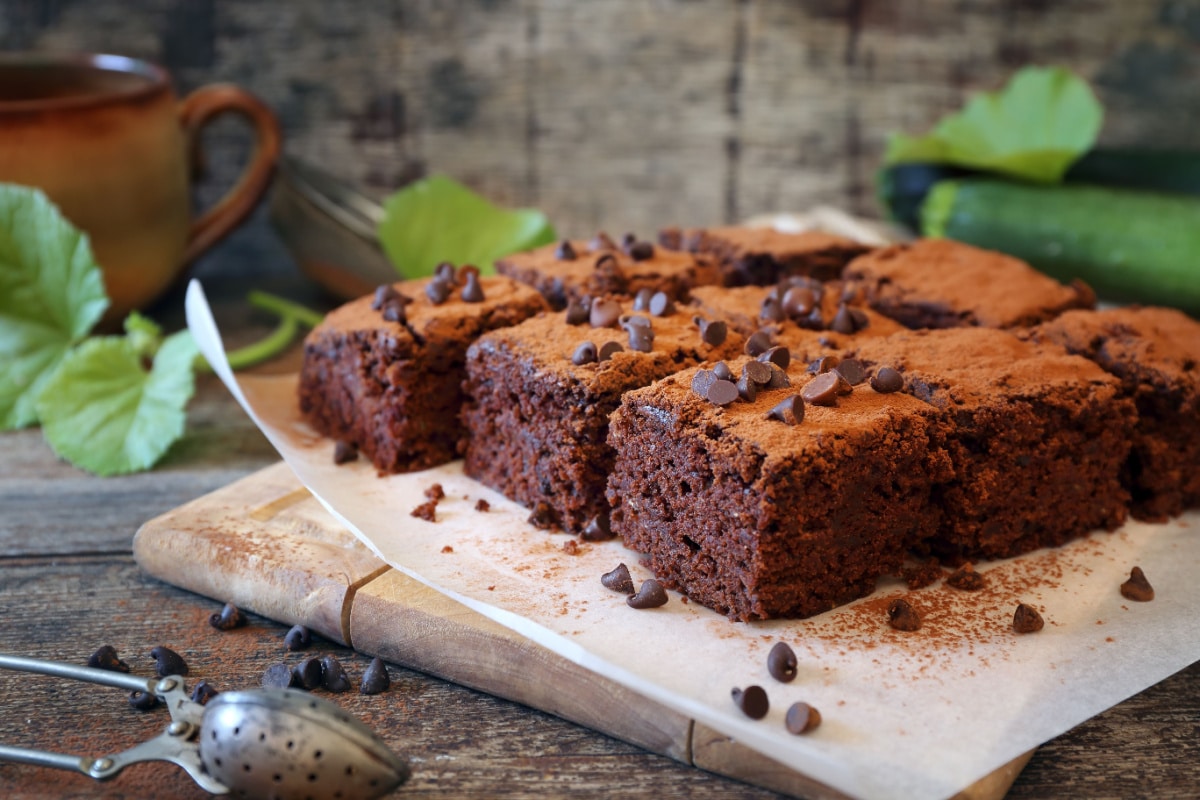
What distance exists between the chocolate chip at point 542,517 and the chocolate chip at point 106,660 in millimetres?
1038

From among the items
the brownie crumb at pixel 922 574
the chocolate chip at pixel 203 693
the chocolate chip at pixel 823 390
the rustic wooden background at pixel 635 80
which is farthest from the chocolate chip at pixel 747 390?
the rustic wooden background at pixel 635 80

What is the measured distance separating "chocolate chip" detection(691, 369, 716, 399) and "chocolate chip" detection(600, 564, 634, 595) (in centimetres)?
44

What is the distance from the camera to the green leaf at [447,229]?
4.59 meters

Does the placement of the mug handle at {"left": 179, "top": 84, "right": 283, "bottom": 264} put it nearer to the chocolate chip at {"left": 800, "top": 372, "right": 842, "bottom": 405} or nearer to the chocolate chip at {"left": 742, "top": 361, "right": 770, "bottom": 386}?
the chocolate chip at {"left": 742, "top": 361, "right": 770, "bottom": 386}

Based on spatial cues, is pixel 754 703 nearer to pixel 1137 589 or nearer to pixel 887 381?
pixel 887 381

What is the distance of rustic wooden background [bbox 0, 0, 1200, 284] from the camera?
520 centimetres

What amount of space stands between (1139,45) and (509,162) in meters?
2.94

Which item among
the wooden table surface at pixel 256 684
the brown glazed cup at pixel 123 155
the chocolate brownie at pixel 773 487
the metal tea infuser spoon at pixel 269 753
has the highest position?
the brown glazed cup at pixel 123 155

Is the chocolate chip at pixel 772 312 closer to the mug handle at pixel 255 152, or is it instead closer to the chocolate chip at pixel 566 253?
the chocolate chip at pixel 566 253

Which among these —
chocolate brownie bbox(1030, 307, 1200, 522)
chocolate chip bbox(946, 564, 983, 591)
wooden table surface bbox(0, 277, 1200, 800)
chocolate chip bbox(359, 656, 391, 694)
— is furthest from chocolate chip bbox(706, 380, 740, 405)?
chocolate brownie bbox(1030, 307, 1200, 522)

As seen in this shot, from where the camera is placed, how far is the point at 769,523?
254cm

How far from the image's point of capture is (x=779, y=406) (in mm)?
2631

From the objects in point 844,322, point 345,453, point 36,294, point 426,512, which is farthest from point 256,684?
point 36,294

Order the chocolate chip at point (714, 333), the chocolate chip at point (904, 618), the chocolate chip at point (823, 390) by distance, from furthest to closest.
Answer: the chocolate chip at point (714, 333), the chocolate chip at point (823, 390), the chocolate chip at point (904, 618)
